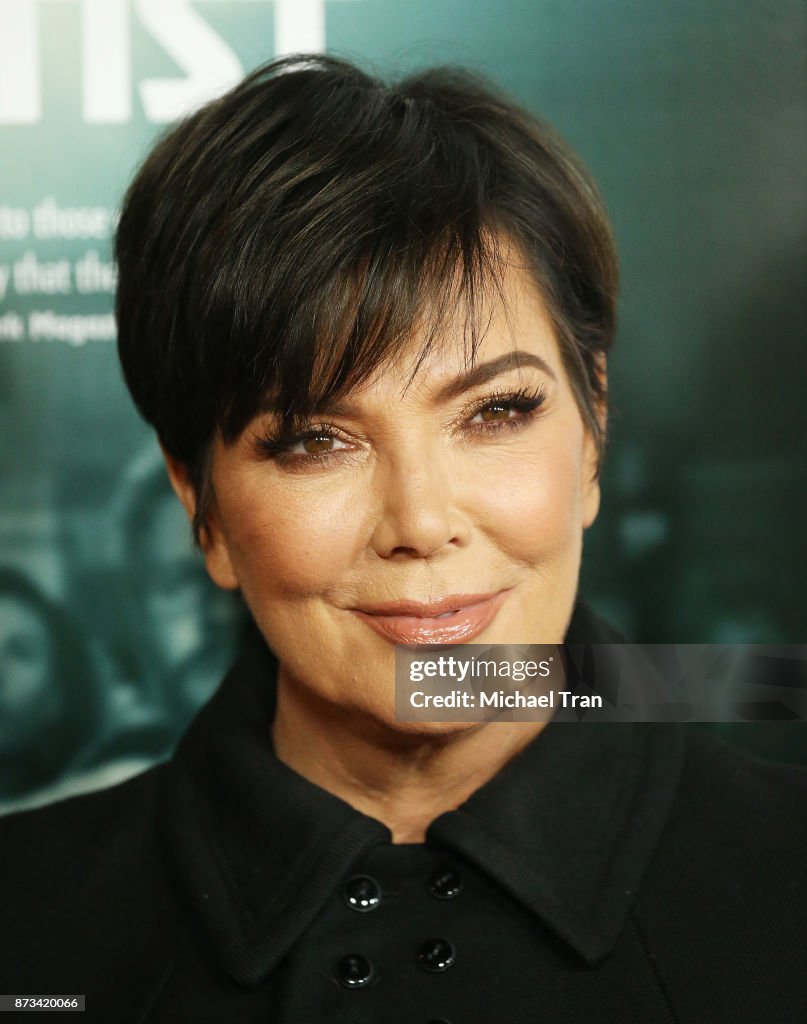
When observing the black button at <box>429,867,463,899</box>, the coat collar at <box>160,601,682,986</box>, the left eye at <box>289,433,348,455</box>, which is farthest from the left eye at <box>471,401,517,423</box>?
the black button at <box>429,867,463,899</box>

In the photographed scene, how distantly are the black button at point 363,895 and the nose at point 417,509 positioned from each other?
301mm

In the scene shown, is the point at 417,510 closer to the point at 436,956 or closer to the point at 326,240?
the point at 326,240

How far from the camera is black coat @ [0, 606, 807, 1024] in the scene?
1069mm

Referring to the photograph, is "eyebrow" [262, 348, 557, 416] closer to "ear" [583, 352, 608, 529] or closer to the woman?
the woman

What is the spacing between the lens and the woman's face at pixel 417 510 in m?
1.08

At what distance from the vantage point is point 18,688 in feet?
5.55

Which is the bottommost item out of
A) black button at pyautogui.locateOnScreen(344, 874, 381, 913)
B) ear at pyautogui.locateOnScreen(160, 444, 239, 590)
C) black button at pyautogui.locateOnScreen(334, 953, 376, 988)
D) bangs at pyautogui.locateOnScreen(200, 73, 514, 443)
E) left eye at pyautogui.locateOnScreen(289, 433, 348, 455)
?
black button at pyautogui.locateOnScreen(334, 953, 376, 988)

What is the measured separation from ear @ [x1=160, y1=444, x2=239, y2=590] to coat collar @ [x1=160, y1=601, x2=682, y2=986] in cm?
16

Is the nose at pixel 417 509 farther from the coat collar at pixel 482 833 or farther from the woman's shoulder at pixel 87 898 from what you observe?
the woman's shoulder at pixel 87 898

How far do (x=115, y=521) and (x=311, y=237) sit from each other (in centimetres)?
69

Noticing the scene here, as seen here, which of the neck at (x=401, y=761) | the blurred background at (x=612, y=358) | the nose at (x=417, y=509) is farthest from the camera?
the blurred background at (x=612, y=358)

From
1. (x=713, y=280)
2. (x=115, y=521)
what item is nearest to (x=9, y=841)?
(x=115, y=521)

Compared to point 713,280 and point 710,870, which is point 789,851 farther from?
point 713,280

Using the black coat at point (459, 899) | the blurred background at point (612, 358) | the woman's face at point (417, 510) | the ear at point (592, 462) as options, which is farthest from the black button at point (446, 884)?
the blurred background at point (612, 358)
